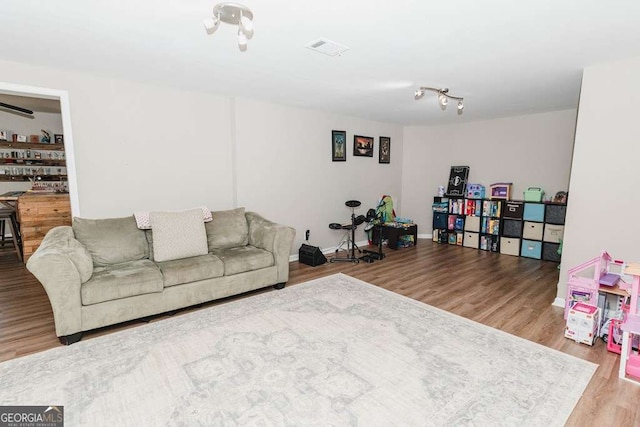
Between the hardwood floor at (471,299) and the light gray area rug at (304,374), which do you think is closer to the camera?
the light gray area rug at (304,374)

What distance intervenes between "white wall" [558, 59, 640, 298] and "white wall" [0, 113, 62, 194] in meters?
8.02

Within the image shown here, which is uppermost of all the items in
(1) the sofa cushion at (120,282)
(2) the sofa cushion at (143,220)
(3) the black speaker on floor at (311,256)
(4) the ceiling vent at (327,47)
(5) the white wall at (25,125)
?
(4) the ceiling vent at (327,47)

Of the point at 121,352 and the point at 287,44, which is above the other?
the point at 287,44

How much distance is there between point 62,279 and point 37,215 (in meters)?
2.94

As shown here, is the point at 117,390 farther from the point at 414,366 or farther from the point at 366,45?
the point at 366,45

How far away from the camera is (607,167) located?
2.86 m

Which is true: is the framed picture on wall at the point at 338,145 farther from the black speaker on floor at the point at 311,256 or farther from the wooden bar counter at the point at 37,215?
the wooden bar counter at the point at 37,215

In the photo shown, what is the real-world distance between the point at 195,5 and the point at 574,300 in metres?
3.75

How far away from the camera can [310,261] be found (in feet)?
15.2

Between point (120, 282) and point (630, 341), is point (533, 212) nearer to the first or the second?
point (630, 341)

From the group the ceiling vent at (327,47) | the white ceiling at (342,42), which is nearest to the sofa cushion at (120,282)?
the white ceiling at (342,42)

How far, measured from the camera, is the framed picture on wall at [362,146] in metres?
5.61

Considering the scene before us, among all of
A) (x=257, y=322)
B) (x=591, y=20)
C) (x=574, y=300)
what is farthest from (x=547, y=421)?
(x=591, y=20)

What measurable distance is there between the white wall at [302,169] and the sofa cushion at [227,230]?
A: 1.66ft
